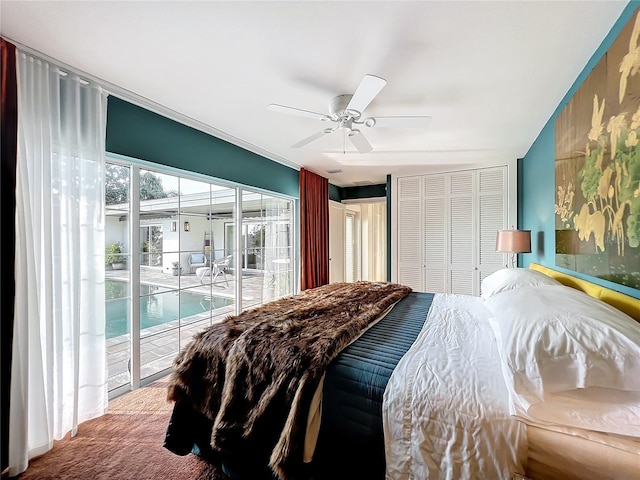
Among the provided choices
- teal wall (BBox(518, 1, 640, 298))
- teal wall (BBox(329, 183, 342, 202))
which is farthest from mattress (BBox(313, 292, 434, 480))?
teal wall (BBox(329, 183, 342, 202))

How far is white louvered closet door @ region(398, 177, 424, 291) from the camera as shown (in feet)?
15.3

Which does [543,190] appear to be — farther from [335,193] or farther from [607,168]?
[335,193]

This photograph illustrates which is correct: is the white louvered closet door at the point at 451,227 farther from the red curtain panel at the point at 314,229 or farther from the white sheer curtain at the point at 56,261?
the white sheer curtain at the point at 56,261

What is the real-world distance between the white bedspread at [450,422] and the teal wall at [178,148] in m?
2.61

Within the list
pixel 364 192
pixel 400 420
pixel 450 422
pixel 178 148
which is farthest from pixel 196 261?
pixel 364 192

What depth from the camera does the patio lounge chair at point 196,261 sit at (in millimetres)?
3061

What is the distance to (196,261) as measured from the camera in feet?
10.2

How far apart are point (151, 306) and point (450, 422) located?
265 centimetres

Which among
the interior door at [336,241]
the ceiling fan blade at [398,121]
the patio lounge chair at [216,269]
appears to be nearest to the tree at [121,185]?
the patio lounge chair at [216,269]

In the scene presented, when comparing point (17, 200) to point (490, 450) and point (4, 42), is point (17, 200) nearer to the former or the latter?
point (4, 42)

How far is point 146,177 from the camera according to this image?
2619 mm

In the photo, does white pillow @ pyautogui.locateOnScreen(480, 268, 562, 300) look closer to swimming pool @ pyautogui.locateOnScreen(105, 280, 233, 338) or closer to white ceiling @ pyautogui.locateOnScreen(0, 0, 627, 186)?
white ceiling @ pyautogui.locateOnScreen(0, 0, 627, 186)

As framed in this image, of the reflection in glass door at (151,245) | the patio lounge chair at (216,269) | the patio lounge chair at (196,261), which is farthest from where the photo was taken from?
the patio lounge chair at (216,269)

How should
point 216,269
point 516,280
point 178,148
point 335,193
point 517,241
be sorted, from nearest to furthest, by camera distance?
point 516,280, point 178,148, point 517,241, point 216,269, point 335,193
